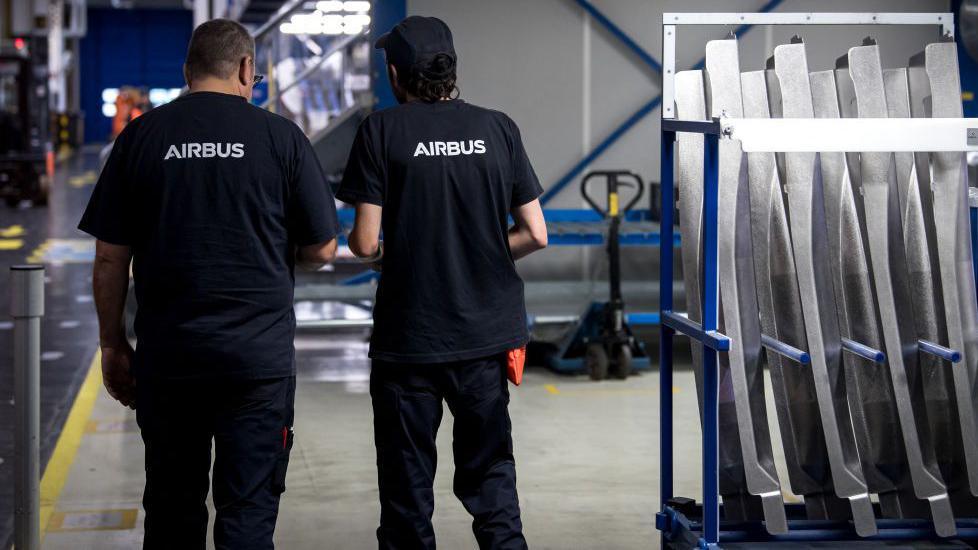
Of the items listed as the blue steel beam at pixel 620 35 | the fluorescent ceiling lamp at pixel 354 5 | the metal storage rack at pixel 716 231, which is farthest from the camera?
the fluorescent ceiling lamp at pixel 354 5

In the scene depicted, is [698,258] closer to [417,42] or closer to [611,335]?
[417,42]

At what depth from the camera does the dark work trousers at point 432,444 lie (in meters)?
3.68

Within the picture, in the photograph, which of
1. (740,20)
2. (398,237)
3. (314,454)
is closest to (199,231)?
(398,237)

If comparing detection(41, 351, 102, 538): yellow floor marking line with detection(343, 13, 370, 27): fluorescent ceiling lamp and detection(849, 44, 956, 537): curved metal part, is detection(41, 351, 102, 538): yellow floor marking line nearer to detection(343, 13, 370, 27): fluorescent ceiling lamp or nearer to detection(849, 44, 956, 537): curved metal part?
detection(849, 44, 956, 537): curved metal part

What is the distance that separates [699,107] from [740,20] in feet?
1.14

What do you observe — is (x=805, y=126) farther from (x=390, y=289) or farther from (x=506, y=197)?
(x=390, y=289)

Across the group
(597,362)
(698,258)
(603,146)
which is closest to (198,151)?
(698,258)

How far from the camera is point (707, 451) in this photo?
12.1ft

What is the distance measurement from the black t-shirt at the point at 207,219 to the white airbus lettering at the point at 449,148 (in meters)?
0.33

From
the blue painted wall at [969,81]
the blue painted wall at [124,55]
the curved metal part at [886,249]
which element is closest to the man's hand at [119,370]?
the curved metal part at [886,249]

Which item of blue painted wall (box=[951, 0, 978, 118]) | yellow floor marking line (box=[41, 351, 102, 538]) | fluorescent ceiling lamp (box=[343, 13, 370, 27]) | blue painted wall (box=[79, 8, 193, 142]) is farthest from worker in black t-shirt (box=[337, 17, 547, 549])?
blue painted wall (box=[79, 8, 193, 142])

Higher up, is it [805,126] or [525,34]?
[525,34]

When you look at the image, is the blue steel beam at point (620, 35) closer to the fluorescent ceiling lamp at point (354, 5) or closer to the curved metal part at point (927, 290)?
the fluorescent ceiling lamp at point (354, 5)

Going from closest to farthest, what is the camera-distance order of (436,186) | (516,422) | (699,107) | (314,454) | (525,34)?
(436,186) < (699,107) < (314,454) < (516,422) < (525,34)
